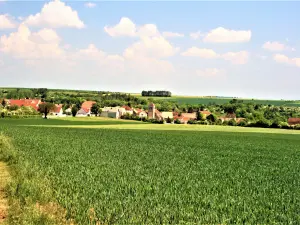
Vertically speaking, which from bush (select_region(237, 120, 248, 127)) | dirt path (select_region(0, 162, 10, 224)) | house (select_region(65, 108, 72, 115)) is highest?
dirt path (select_region(0, 162, 10, 224))

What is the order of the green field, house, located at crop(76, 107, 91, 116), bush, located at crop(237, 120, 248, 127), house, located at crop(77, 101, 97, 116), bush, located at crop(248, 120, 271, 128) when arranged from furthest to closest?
1. house, located at crop(77, 101, 97, 116)
2. house, located at crop(76, 107, 91, 116)
3. bush, located at crop(237, 120, 248, 127)
4. bush, located at crop(248, 120, 271, 128)
5. the green field

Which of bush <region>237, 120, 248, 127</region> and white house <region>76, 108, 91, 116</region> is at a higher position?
bush <region>237, 120, 248, 127</region>

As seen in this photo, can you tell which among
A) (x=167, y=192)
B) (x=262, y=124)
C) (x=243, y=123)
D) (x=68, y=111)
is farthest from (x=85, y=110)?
(x=167, y=192)

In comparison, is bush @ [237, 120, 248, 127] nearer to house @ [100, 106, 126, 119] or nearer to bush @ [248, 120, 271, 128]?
bush @ [248, 120, 271, 128]

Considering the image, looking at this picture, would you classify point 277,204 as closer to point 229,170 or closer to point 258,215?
point 258,215

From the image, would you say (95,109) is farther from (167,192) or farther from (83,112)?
(167,192)

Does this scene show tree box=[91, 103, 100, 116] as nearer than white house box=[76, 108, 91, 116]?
Yes

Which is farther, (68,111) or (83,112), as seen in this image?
(68,111)

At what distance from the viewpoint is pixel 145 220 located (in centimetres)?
1010

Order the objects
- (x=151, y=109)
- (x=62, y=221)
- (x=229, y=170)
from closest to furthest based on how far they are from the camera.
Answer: (x=62, y=221)
(x=229, y=170)
(x=151, y=109)

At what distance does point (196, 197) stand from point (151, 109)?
14497 cm

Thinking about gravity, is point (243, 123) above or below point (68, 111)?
above

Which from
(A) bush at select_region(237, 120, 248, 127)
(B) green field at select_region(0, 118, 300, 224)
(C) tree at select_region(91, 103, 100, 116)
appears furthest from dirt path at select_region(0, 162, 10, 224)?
(C) tree at select_region(91, 103, 100, 116)

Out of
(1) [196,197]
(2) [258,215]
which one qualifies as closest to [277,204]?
(2) [258,215]
